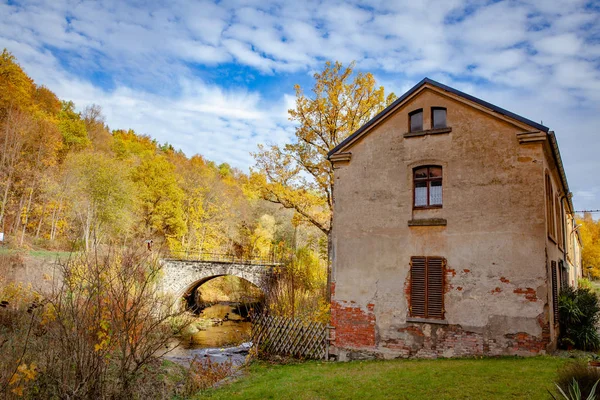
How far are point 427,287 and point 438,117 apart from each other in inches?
219

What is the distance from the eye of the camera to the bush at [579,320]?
1194cm

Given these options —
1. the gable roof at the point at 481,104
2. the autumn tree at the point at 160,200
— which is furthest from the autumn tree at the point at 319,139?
the autumn tree at the point at 160,200

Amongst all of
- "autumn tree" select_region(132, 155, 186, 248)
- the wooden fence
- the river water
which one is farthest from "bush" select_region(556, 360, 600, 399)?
"autumn tree" select_region(132, 155, 186, 248)

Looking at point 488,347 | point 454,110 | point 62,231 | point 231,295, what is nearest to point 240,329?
point 231,295

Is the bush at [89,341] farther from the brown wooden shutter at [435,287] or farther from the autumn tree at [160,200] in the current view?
the autumn tree at [160,200]

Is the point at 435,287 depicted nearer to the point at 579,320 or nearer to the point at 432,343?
the point at 432,343

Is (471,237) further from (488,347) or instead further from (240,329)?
(240,329)

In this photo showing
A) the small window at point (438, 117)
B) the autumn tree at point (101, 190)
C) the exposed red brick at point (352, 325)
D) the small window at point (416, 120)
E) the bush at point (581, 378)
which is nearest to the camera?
the bush at point (581, 378)

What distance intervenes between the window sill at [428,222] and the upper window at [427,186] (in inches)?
18.7

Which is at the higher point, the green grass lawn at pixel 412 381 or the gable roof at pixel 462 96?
the gable roof at pixel 462 96

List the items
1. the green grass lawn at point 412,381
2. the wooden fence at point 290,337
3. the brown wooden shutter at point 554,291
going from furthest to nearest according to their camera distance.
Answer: the wooden fence at point 290,337 < the brown wooden shutter at point 554,291 < the green grass lawn at point 412,381


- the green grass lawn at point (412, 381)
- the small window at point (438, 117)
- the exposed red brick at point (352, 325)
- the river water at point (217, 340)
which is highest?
the small window at point (438, 117)

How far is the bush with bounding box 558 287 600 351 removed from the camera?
11.9 metres

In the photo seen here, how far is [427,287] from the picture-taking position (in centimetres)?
1205
